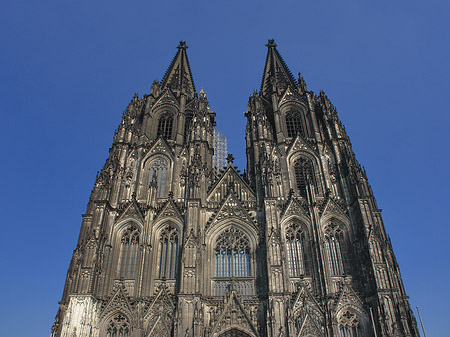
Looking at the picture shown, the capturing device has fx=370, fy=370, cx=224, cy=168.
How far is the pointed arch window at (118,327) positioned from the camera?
73.0ft

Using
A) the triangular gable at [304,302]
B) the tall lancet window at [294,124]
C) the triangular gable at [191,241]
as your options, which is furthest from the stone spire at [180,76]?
the triangular gable at [304,302]

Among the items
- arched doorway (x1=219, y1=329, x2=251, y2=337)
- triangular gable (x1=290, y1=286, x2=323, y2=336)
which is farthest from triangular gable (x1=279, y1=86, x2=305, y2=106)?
arched doorway (x1=219, y1=329, x2=251, y2=337)

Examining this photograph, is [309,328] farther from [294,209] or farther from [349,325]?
[294,209]

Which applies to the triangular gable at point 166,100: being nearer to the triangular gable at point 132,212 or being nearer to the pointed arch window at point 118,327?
Answer: the triangular gable at point 132,212

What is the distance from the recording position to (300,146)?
3166cm

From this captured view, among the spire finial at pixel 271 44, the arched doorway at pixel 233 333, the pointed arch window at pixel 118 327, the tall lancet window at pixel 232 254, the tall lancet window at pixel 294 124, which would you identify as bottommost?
the arched doorway at pixel 233 333

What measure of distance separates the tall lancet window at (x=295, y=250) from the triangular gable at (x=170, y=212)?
784 centimetres

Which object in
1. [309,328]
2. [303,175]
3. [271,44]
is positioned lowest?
[309,328]

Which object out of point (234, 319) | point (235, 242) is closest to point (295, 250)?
point (235, 242)

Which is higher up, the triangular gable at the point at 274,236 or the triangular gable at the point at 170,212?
the triangular gable at the point at 170,212

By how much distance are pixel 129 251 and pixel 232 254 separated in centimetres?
720

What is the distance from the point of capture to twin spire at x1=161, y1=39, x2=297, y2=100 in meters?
38.7

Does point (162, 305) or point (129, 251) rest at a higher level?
point (129, 251)

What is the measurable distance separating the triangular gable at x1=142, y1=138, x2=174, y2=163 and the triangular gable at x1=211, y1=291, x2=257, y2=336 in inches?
534
